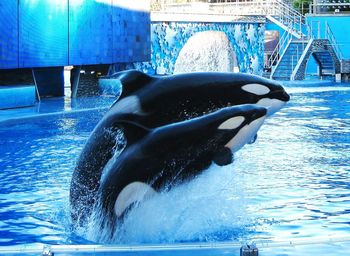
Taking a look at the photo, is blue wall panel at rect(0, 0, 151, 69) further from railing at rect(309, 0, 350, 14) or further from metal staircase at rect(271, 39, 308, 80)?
railing at rect(309, 0, 350, 14)

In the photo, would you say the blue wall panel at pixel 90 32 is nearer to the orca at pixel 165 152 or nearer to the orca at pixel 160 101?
the orca at pixel 160 101

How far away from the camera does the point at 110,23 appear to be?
18.2 metres

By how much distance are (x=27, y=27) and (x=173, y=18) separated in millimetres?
7605

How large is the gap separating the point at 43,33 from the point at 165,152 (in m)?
12.2

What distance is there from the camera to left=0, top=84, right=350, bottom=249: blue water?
4.72m

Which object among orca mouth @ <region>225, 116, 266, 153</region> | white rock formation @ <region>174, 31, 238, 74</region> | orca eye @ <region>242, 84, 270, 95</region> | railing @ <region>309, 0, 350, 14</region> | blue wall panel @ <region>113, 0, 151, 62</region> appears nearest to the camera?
orca mouth @ <region>225, 116, 266, 153</region>

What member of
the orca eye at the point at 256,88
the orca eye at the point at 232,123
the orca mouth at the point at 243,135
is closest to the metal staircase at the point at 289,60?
the orca eye at the point at 256,88

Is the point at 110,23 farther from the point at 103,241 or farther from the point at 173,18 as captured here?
the point at 103,241

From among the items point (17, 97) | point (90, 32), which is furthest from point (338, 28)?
point (17, 97)

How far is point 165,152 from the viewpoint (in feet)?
14.1

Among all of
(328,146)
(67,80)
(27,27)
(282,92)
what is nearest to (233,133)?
(282,92)

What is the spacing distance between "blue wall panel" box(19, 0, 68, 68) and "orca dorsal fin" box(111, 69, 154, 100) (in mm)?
10878

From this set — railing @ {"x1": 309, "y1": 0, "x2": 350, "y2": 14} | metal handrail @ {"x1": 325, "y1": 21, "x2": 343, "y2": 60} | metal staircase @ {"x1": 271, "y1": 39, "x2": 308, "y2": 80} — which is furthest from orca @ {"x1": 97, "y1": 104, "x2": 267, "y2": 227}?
railing @ {"x1": 309, "y1": 0, "x2": 350, "y2": 14}

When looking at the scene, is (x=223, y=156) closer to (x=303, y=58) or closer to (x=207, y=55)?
(x=303, y=58)
